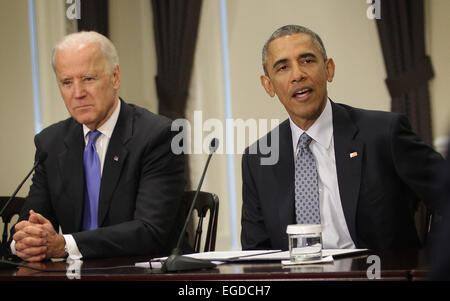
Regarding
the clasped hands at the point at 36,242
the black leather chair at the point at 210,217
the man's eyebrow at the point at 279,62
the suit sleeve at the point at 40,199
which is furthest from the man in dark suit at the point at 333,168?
the suit sleeve at the point at 40,199

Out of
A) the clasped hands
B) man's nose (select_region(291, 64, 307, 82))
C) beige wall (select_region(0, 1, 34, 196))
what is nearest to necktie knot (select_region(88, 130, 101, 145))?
the clasped hands

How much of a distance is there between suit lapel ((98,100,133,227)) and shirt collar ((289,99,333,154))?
2.45 feet

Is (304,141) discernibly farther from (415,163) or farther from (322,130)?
(415,163)

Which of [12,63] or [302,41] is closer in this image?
[302,41]

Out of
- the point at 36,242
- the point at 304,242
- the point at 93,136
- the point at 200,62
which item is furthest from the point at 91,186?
the point at 200,62

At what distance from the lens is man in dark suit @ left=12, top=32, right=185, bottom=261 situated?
2805mm

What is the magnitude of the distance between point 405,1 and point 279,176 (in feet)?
8.33

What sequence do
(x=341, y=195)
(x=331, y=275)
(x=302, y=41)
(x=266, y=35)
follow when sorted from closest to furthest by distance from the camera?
(x=331, y=275)
(x=341, y=195)
(x=302, y=41)
(x=266, y=35)

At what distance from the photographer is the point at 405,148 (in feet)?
8.24

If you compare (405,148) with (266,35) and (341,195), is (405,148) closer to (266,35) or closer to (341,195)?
(341,195)

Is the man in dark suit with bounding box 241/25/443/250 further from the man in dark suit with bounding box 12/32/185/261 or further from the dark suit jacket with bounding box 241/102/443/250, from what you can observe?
the man in dark suit with bounding box 12/32/185/261
